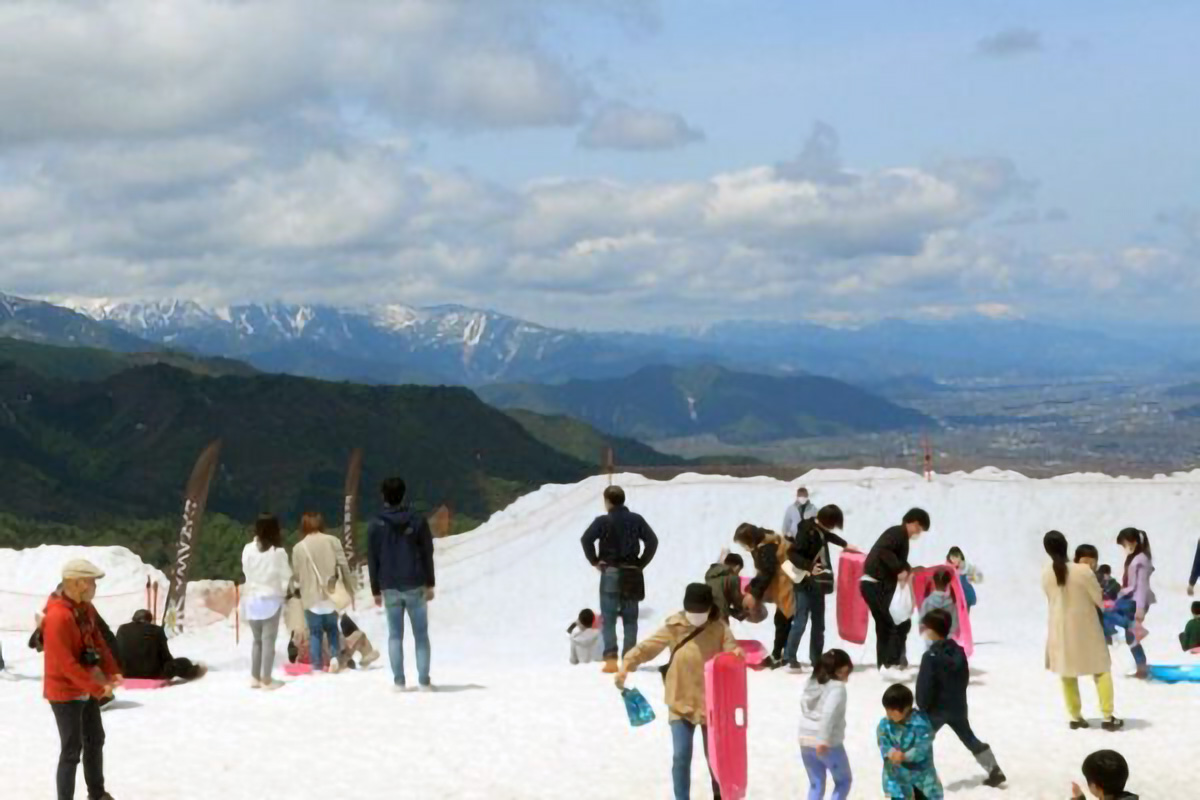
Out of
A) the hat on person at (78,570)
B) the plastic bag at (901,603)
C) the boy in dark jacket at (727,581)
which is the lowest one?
the plastic bag at (901,603)

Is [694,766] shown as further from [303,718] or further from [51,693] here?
[51,693]

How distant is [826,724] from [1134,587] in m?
8.74

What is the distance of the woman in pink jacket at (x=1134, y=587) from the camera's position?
54.6ft

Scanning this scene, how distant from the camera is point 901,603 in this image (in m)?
14.9

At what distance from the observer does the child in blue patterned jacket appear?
9852 mm

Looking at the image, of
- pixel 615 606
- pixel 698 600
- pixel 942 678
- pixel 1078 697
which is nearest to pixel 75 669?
pixel 698 600

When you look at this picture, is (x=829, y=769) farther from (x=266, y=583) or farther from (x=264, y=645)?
(x=264, y=645)

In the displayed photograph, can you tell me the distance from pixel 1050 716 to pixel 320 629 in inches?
341

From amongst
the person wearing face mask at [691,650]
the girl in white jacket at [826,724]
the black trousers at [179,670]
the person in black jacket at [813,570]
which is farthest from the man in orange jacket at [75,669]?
the person in black jacket at [813,570]

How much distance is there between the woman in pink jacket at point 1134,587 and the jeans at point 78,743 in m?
12.2

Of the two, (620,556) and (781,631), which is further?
(781,631)

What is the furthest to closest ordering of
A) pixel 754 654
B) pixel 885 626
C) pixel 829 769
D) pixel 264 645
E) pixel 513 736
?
pixel 754 654 → pixel 264 645 → pixel 885 626 → pixel 513 736 → pixel 829 769

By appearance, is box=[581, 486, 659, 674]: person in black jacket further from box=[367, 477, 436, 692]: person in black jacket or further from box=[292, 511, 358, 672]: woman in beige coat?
box=[292, 511, 358, 672]: woman in beige coat

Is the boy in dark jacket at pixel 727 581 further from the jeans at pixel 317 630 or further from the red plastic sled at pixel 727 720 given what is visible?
the jeans at pixel 317 630
